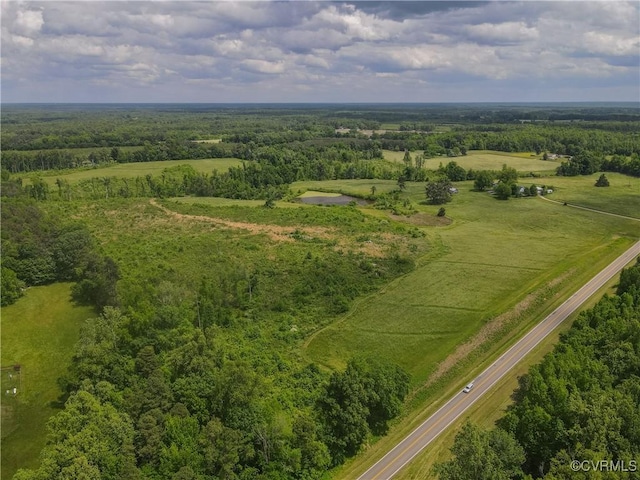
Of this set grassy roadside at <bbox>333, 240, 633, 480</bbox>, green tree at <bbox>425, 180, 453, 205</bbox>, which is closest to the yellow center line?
grassy roadside at <bbox>333, 240, 633, 480</bbox>

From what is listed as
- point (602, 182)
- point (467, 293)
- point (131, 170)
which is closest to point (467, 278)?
point (467, 293)

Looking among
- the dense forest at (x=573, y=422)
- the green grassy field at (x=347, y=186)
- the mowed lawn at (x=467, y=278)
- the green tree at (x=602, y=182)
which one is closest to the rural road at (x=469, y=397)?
the dense forest at (x=573, y=422)

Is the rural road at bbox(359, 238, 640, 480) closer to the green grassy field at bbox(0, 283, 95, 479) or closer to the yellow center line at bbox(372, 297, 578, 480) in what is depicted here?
the yellow center line at bbox(372, 297, 578, 480)

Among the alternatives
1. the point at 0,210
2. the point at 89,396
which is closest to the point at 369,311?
the point at 89,396

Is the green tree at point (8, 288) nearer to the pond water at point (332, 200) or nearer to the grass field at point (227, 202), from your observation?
the grass field at point (227, 202)

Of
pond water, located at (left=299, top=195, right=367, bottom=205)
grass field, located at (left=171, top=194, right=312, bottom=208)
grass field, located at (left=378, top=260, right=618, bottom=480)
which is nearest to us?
grass field, located at (left=378, top=260, right=618, bottom=480)

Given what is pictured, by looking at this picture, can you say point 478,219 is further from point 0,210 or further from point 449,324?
point 0,210
